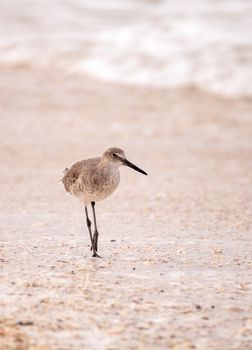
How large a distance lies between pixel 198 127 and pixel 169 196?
6688 mm

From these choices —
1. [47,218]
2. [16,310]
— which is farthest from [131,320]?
[47,218]

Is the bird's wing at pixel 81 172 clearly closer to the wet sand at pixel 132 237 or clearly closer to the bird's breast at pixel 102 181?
the bird's breast at pixel 102 181

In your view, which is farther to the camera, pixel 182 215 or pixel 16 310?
pixel 182 215

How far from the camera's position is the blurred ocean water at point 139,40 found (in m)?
20.3

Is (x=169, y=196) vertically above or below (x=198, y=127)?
above

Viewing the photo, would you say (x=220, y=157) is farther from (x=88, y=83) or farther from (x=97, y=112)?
(x=88, y=83)

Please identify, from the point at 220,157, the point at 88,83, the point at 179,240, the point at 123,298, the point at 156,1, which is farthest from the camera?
the point at 156,1

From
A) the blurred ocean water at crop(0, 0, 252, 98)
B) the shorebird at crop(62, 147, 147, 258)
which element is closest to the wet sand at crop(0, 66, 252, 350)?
the shorebird at crop(62, 147, 147, 258)

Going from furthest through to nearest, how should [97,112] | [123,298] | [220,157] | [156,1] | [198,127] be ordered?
1. [156,1]
2. [97,112]
3. [198,127]
4. [220,157]
5. [123,298]

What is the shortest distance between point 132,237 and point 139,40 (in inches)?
634

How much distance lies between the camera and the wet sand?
4426 millimetres

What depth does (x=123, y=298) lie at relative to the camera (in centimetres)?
494

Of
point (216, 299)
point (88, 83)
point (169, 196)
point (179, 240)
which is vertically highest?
point (216, 299)

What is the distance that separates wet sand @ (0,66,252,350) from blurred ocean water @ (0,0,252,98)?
3.38 metres
